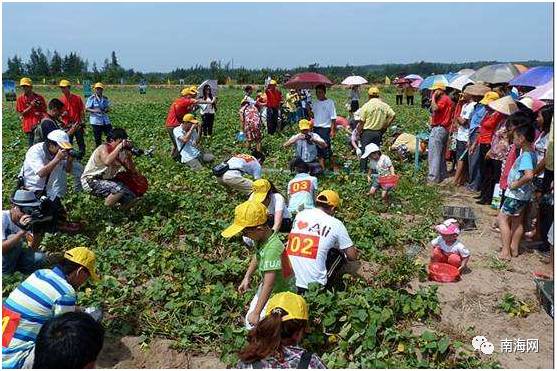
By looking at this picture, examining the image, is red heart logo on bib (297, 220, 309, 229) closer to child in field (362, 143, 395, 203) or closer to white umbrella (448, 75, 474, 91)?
child in field (362, 143, 395, 203)

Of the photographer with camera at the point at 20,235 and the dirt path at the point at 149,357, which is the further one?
the photographer with camera at the point at 20,235

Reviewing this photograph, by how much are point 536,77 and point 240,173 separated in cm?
547

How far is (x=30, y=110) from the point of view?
29.8 ft

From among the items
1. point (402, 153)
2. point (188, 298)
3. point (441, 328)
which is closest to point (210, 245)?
point (188, 298)

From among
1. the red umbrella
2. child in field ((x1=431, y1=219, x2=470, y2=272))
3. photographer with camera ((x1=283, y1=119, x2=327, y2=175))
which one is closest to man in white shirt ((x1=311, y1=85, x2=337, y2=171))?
photographer with camera ((x1=283, y1=119, x2=327, y2=175))

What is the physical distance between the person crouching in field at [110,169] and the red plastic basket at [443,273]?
13.6 ft

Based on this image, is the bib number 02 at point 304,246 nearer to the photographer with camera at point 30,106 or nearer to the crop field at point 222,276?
the crop field at point 222,276

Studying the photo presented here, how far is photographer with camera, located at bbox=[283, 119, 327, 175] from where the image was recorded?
27.2 feet

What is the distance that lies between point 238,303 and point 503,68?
9212 mm

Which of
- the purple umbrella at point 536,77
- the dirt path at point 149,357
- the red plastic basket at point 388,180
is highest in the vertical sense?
the purple umbrella at point 536,77

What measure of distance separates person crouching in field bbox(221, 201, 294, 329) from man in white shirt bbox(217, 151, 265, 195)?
11.7ft

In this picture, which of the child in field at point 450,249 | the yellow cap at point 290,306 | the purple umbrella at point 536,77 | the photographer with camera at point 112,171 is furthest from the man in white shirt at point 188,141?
the yellow cap at point 290,306

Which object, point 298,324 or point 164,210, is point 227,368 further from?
point 164,210

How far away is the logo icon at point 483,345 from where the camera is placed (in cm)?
391
